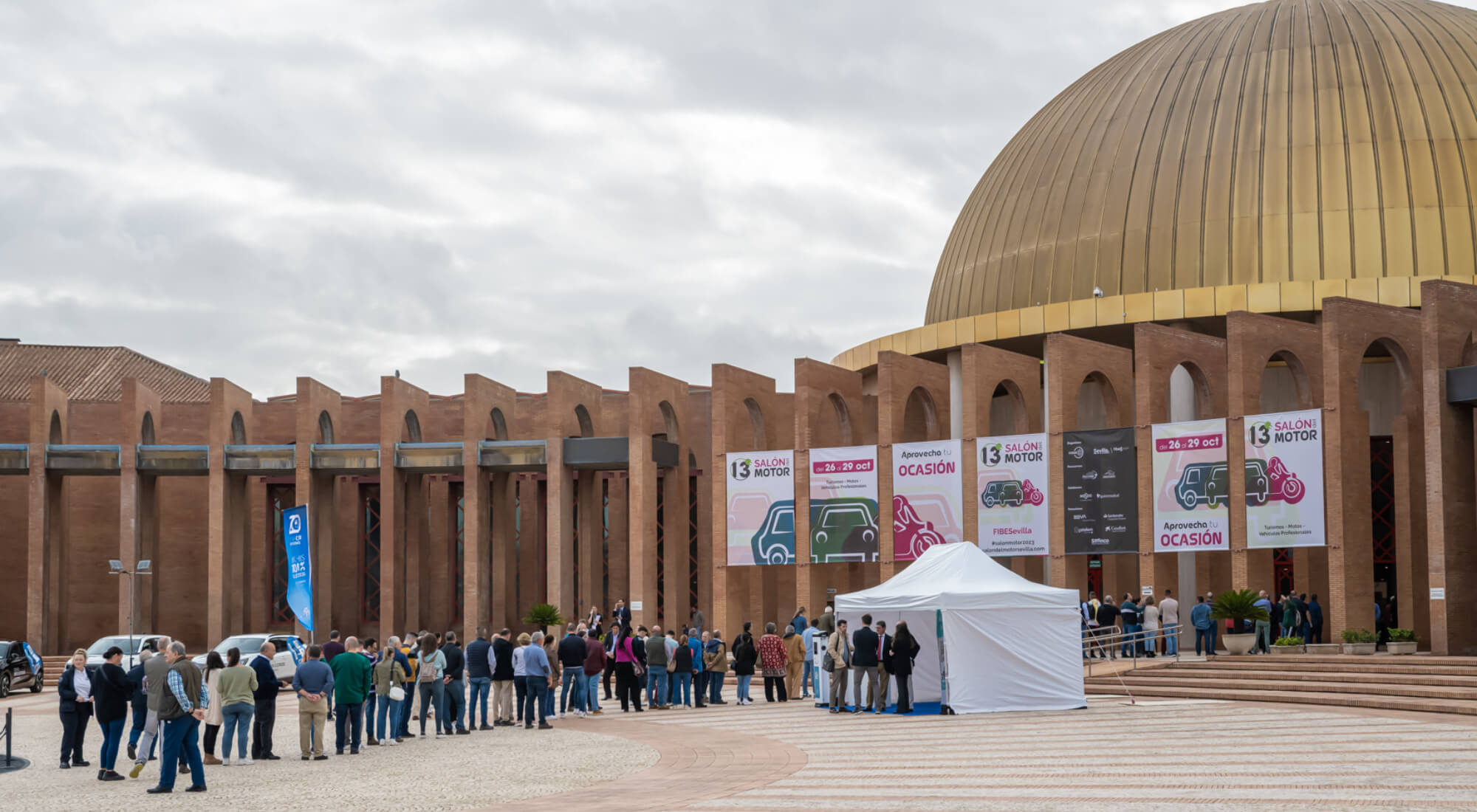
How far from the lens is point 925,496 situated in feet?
113

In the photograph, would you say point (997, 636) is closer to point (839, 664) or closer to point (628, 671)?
point (839, 664)

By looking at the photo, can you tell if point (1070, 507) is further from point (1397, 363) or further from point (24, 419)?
point (24, 419)

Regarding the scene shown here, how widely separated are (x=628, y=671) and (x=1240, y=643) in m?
11.3

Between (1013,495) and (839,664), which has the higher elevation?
(1013,495)

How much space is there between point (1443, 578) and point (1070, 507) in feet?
25.5

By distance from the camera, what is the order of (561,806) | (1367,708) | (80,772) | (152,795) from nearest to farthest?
(561,806), (152,795), (80,772), (1367,708)

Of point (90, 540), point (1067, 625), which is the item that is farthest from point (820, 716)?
point (90, 540)

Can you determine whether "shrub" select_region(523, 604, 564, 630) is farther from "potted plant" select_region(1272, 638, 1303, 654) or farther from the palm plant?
"potted plant" select_region(1272, 638, 1303, 654)

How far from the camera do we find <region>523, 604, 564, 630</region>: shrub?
34.8 m

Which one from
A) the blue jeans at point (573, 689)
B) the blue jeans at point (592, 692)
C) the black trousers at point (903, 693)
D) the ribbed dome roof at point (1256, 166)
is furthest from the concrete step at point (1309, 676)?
the ribbed dome roof at point (1256, 166)

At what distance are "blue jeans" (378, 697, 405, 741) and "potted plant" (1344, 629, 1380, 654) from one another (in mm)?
17286

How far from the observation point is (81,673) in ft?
56.6

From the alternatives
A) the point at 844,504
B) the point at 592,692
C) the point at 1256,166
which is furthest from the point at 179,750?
the point at 1256,166

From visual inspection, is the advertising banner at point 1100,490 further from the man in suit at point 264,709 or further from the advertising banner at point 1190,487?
the man in suit at point 264,709
